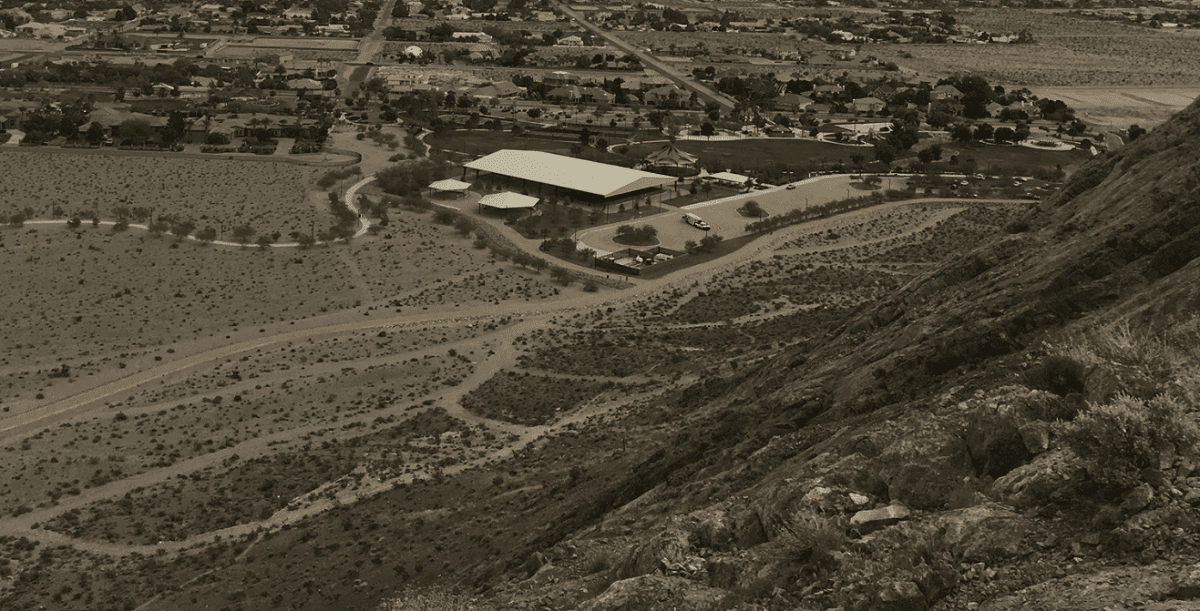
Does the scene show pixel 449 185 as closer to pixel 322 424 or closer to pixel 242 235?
pixel 242 235

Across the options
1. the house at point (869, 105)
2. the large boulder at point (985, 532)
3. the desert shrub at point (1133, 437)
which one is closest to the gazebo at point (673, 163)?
the house at point (869, 105)

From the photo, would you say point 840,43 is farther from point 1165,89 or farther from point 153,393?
point 153,393

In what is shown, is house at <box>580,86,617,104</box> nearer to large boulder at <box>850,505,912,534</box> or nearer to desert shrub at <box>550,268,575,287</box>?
desert shrub at <box>550,268,575,287</box>

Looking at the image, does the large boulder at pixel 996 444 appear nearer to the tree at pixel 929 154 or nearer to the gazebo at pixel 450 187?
the gazebo at pixel 450 187

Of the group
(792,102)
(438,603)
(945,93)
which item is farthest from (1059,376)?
(945,93)

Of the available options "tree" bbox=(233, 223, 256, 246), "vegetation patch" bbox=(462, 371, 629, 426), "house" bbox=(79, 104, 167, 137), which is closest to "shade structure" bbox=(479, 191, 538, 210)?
"tree" bbox=(233, 223, 256, 246)
